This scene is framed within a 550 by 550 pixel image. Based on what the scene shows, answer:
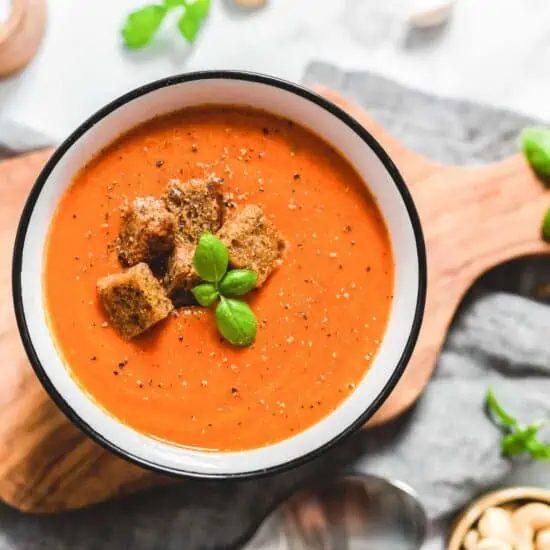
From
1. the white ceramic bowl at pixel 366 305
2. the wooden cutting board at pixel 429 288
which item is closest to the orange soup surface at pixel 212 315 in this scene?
the white ceramic bowl at pixel 366 305

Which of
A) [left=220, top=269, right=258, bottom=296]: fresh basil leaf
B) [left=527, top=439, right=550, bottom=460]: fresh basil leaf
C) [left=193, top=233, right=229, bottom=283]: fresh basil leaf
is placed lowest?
[left=527, top=439, right=550, bottom=460]: fresh basil leaf

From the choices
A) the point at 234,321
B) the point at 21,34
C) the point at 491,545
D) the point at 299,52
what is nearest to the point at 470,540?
the point at 491,545

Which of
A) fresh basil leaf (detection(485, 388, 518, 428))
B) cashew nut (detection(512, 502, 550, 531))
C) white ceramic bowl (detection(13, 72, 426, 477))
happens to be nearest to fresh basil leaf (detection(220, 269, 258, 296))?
white ceramic bowl (detection(13, 72, 426, 477))

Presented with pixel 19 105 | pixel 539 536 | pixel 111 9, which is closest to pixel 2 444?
pixel 19 105

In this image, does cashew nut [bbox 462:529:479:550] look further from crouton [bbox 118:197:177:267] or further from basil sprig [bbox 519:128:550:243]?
crouton [bbox 118:197:177:267]

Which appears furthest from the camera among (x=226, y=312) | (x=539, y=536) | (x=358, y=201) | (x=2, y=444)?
(x=539, y=536)

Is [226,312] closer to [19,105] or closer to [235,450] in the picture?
[235,450]
